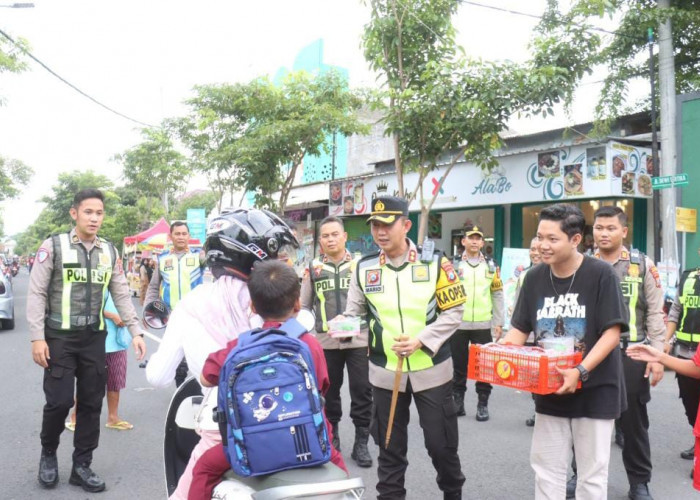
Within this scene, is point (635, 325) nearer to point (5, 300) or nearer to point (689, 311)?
point (689, 311)

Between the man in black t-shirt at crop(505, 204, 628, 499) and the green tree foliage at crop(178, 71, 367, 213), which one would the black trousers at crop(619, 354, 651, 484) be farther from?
the green tree foliage at crop(178, 71, 367, 213)

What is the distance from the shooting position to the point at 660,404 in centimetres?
740

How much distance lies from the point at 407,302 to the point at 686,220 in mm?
8919

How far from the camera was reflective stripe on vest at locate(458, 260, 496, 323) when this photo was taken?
6945mm

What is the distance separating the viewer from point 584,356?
338 centimetres

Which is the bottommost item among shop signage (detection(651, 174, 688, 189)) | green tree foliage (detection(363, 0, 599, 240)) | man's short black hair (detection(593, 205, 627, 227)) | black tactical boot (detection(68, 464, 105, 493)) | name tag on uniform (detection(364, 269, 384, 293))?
black tactical boot (detection(68, 464, 105, 493))

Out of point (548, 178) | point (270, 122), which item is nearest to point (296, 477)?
point (548, 178)

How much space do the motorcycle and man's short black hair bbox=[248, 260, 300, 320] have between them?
25cm

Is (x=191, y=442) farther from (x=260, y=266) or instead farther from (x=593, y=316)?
(x=593, y=316)

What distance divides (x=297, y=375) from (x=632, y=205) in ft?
42.7

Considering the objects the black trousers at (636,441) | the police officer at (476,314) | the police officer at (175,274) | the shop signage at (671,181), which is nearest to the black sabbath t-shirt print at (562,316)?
the black trousers at (636,441)

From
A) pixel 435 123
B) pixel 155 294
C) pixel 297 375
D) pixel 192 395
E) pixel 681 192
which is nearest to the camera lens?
pixel 297 375

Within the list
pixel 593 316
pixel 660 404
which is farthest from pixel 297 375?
pixel 660 404

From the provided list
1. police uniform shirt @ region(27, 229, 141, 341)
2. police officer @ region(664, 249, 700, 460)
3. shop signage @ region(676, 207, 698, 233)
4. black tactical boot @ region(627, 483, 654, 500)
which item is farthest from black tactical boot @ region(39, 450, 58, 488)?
shop signage @ region(676, 207, 698, 233)
